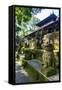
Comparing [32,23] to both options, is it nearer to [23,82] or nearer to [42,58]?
[42,58]

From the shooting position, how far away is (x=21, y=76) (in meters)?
2.09

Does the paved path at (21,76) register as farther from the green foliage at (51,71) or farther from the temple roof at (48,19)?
the temple roof at (48,19)

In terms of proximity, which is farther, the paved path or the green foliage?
the green foliage

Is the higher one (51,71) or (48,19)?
(48,19)

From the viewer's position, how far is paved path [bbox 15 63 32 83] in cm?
208

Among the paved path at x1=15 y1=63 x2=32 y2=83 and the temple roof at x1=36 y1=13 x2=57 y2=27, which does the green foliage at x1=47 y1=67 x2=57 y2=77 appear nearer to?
the paved path at x1=15 y1=63 x2=32 y2=83

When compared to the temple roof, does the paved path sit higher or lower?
lower

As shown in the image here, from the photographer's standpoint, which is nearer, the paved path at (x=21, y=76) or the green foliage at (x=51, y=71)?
the paved path at (x=21, y=76)

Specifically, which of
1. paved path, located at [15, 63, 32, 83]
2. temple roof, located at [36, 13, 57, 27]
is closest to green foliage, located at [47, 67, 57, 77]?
paved path, located at [15, 63, 32, 83]

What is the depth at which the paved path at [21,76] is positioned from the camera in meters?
2.08

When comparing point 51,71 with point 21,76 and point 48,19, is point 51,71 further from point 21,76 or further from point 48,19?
point 48,19

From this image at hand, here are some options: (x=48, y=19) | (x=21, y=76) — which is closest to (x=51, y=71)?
(x=21, y=76)

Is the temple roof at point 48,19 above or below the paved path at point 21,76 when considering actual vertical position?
above

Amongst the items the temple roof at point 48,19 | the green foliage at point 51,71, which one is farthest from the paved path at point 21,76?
the temple roof at point 48,19
